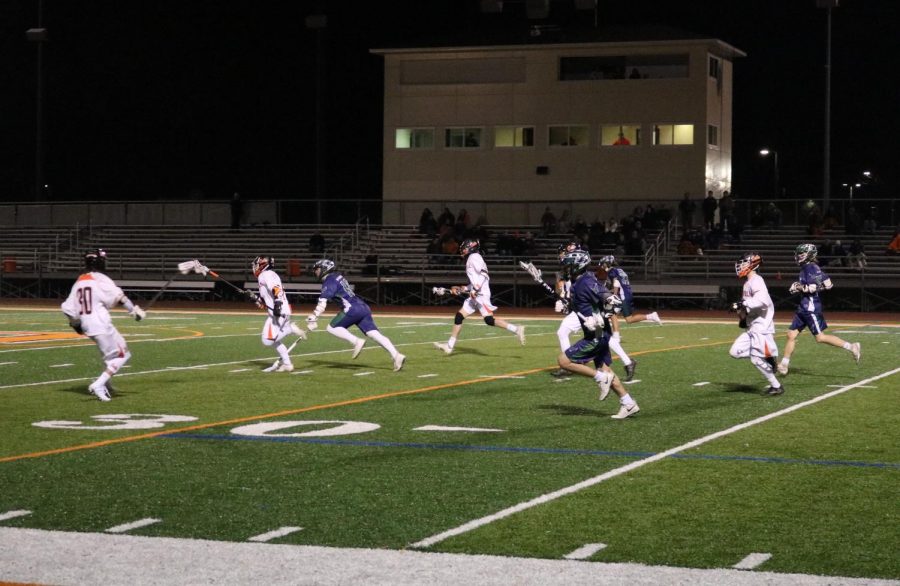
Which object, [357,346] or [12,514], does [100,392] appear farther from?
[12,514]

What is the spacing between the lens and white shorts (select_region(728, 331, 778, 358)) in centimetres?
1488

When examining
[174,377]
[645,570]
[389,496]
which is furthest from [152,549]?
[174,377]

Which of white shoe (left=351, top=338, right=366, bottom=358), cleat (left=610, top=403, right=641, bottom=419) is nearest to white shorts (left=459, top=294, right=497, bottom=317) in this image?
white shoe (left=351, top=338, right=366, bottom=358)

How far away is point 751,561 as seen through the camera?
703 cm

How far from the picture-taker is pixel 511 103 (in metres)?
47.5

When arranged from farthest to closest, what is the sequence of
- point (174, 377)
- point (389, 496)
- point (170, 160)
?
point (170, 160), point (174, 377), point (389, 496)

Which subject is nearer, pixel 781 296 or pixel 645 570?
pixel 645 570

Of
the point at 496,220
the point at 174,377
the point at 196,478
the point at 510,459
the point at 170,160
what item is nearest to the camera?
the point at 196,478

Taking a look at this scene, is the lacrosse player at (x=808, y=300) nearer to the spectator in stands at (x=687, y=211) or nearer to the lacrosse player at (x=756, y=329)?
the lacrosse player at (x=756, y=329)

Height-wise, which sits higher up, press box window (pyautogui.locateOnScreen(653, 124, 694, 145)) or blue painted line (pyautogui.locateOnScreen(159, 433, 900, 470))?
press box window (pyautogui.locateOnScreen(653, 124, 694, 145))

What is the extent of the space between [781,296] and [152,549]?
31.0m

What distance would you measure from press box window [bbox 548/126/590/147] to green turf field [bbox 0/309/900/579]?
27946mm

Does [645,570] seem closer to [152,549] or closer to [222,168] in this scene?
[152,549]

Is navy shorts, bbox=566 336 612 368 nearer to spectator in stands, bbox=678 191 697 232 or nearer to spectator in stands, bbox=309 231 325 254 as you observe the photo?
spectator in stands, bbox=678 191 697 232
